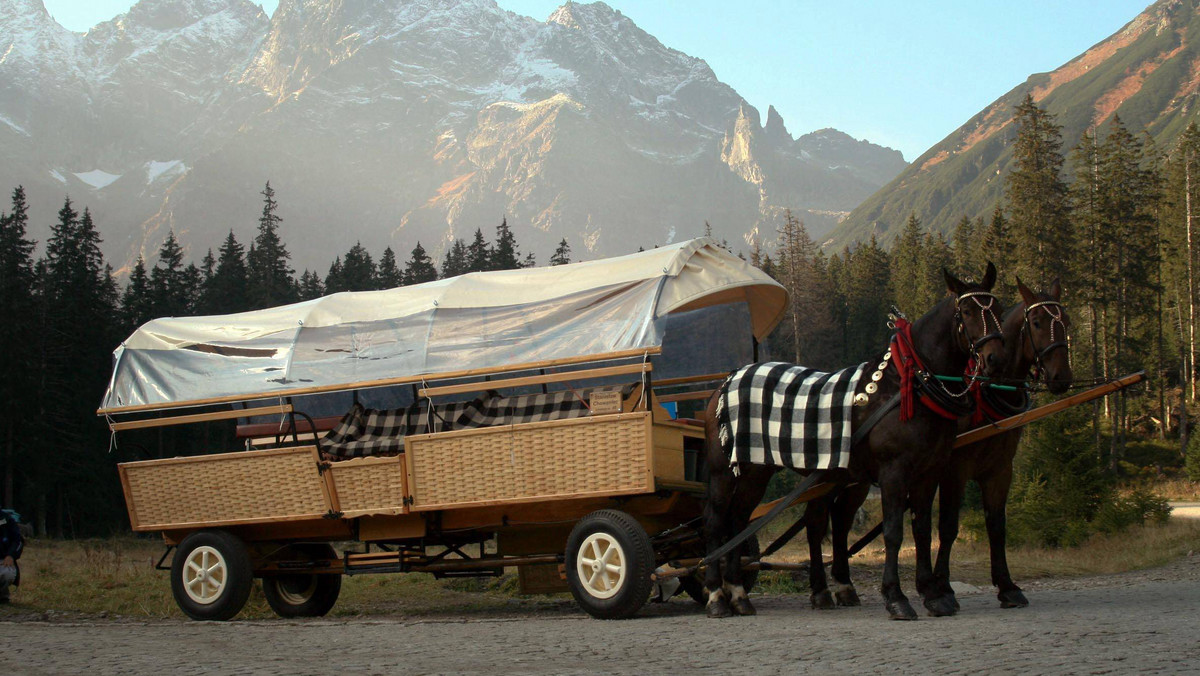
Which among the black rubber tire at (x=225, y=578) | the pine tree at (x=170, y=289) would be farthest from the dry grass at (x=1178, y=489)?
the pine tree at (x=170, y=289)

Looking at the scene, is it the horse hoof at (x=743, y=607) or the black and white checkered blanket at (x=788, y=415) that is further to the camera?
the horse hoof at (x=743, y=607)

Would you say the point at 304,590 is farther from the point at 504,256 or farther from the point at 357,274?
the point at 357,274

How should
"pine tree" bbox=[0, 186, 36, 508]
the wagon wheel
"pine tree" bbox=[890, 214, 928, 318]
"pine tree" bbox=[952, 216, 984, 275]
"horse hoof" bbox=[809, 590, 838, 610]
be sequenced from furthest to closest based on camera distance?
"pine tree" bbox=[890, 214, 928, 318] → "pine tree" bbox=[952, 216, 984, 275] → "pine tree" bbox=[0, 186, 36, 508] → the wagon wheel → "horse hoof" bbox=[809, 590, 838, 610]

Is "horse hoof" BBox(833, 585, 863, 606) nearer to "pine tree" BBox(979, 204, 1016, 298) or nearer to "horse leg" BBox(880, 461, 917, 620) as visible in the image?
"horse leg" BBox(880, 461, 917, 620)

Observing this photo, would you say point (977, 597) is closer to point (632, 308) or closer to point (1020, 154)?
point (632, 308)

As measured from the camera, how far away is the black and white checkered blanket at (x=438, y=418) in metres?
9.55

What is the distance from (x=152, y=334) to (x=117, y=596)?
3974 millimetres

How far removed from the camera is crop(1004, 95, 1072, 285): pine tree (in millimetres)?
42781

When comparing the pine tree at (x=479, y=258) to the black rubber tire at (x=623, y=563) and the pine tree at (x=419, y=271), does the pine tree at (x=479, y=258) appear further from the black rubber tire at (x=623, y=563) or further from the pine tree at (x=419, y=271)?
the black rubber tire at (x=623, y=563)

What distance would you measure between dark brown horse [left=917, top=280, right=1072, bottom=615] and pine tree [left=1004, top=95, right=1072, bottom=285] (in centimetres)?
3622

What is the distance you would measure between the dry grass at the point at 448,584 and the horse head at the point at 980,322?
5122 millimetres

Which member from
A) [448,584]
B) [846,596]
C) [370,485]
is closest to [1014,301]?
[448,584]

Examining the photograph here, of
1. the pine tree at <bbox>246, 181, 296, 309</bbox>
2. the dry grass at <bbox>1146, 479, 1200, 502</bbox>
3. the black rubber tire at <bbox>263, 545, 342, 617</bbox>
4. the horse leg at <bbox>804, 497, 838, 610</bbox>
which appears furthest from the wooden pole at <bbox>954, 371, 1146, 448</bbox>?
the pine tree at <bbox>246, 181, 296, 309</bbox>

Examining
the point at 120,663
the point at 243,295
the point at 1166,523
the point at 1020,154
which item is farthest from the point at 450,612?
the point at 243,295
